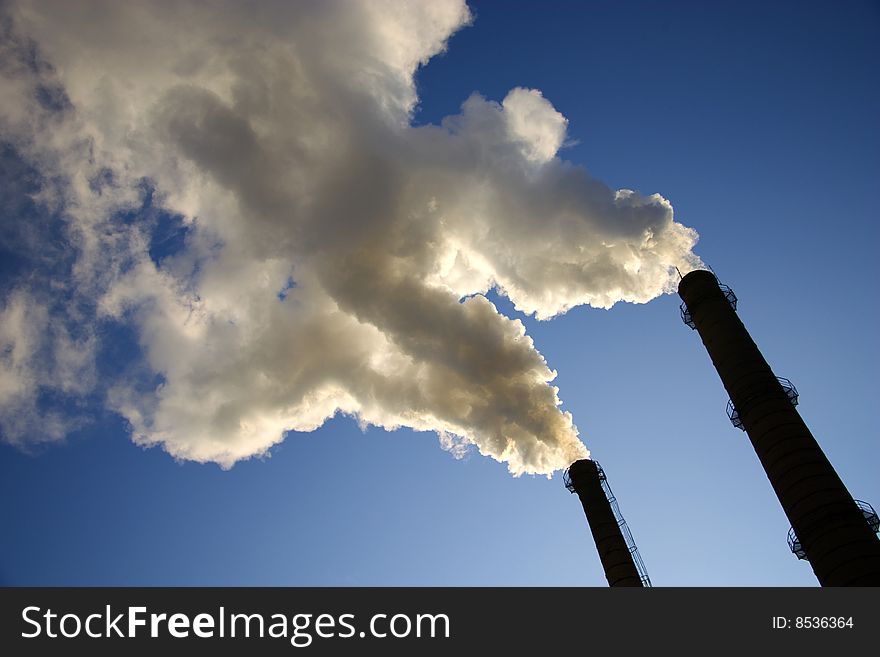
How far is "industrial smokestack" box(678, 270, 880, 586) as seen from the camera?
13.4 metres

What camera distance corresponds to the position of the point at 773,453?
1547cm

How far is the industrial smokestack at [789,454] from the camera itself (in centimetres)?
1338

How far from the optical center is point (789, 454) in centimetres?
1505
